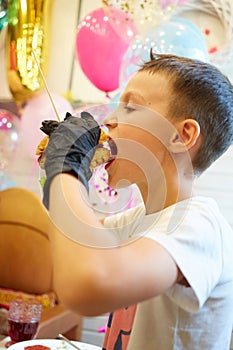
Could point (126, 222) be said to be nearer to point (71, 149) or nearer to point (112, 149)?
point (112, 149)

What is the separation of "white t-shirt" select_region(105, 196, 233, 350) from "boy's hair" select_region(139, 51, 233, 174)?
13 cm

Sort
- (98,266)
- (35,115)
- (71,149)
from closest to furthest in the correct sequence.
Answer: (98,266) < (71,149) < (35,115)

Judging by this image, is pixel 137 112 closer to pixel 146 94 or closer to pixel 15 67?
pixel 146 94

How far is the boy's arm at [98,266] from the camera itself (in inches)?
23.0

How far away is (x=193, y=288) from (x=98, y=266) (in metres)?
0.14

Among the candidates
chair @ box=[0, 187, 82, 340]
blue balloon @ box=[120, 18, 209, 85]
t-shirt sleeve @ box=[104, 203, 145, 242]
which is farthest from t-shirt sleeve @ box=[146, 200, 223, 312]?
chair @ box=[0, 187, 82, 340]

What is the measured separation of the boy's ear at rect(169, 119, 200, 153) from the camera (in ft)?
2.65

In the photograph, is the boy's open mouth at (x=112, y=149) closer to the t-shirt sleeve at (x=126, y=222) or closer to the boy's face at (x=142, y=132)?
the boy's face at (x=142, y=132)

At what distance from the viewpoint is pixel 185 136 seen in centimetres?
81

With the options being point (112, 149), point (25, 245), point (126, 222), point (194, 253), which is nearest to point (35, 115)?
point (25, 245)

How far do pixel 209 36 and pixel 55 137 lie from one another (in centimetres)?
164

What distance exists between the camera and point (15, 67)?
→ 86.8 inches

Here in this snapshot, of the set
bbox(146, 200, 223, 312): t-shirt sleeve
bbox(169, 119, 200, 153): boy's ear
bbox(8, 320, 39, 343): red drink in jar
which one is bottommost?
bbox(8, 320, 39, 343): red drink in jar

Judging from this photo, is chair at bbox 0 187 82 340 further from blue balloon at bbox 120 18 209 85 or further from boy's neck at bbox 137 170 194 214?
boy's neck at bbox 137 170 194 214
